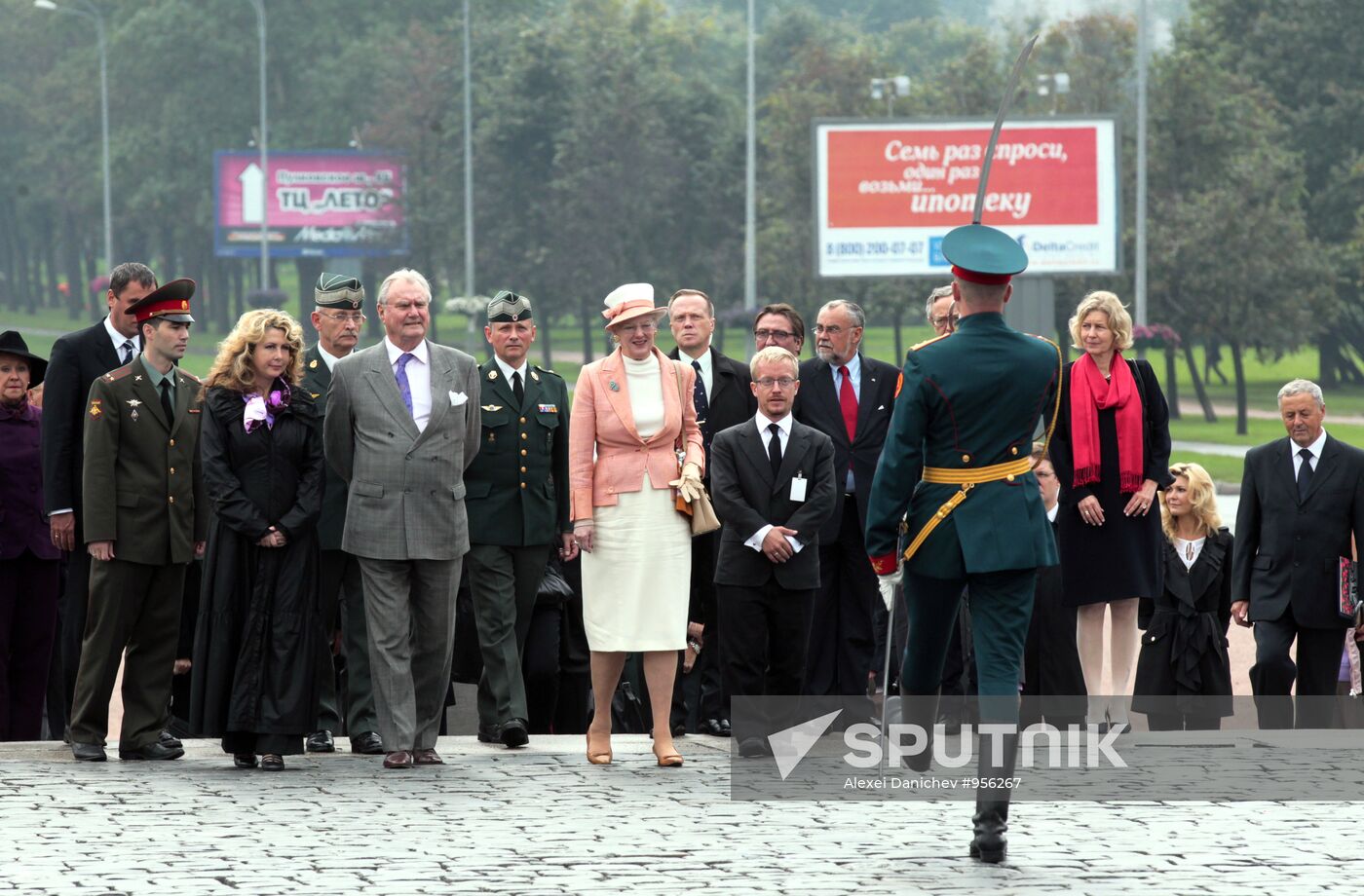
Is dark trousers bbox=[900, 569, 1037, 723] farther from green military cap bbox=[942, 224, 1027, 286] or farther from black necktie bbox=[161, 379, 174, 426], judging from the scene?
black necktie bbox=[161, 379, 174, 426]

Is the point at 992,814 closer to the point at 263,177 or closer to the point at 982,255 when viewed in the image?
the point at 982,255

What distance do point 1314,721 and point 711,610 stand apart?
2.94 metres

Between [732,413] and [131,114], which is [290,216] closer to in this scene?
[131,114]

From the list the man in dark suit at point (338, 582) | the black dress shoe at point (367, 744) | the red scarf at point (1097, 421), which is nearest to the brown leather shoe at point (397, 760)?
the man in dark suit at point (338, 582)

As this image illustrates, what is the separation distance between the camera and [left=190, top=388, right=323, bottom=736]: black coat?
28.9 feet

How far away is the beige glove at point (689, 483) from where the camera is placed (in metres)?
9.10

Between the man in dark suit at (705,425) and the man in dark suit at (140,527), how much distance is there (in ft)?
7.53

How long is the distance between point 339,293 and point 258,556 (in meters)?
1.51

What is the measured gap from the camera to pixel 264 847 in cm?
712

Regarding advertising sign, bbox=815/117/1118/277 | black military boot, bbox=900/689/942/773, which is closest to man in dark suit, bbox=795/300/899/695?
black military boot, bbox=900/689/942/773

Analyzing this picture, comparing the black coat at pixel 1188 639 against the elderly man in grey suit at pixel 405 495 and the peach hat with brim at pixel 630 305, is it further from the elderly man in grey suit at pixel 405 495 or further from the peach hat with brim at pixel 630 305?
the elderly man in grey suit at pixel 405 495

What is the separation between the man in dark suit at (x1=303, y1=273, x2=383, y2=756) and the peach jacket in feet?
3.59

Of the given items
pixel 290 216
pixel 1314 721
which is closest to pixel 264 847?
pixel 1314 721

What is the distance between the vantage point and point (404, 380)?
9109 millimetres
